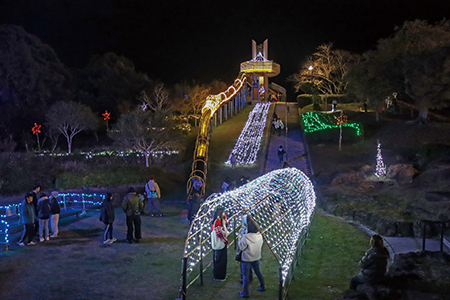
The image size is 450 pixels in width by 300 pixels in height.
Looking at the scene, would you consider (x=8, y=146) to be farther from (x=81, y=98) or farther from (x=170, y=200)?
(x=170, y=200)

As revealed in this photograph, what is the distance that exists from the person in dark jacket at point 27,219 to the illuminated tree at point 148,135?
14057 millimetres

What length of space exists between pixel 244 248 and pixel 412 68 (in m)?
23.6

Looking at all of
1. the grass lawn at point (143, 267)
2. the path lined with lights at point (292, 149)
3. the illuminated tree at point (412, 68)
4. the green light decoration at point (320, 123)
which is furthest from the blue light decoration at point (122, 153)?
the grass lawn at point (143, 267)

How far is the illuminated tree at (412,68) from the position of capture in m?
26.0

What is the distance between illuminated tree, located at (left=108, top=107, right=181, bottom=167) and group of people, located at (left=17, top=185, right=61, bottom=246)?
13.3m

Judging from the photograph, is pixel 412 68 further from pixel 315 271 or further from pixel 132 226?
pixel 132 226

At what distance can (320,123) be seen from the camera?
3120cm

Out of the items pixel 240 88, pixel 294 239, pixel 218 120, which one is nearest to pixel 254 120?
pixel 218 120

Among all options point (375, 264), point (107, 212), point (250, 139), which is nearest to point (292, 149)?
point (250, 139)

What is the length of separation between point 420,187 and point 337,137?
10.4 m

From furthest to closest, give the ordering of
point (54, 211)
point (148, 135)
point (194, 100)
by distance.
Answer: point (194, 100), point (148, 135), point (54, 211)

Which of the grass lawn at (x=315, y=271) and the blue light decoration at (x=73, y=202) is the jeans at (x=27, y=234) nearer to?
the blue light decoration at (x=73, y=202)

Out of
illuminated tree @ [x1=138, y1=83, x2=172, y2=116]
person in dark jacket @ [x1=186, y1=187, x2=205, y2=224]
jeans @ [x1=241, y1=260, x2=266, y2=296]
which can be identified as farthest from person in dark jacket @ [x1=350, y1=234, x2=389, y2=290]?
illuminated tree @ [x1=138, y1=83, x2=172, y2=116]

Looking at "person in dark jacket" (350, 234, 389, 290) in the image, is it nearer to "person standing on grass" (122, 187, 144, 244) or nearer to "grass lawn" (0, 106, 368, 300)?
"grass lawn" (0, 106, 368, 300)
